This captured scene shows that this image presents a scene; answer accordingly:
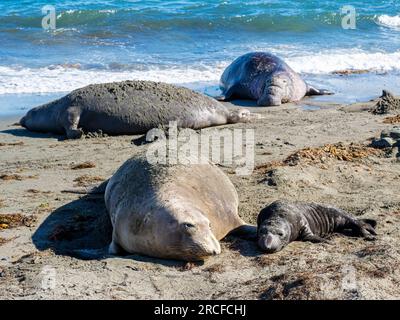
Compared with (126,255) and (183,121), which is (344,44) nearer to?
(183,121)

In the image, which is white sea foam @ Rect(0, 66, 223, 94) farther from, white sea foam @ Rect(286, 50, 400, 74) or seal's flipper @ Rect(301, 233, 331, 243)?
seal's flipper @ Rect(301, 233, 331, 243)

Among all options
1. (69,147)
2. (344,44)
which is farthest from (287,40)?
(69,147)

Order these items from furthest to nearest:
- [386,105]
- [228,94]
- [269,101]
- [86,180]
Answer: [228,94] → [269,101] → [386,105] → [86,180]

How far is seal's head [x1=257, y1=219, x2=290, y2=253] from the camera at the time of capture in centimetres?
512

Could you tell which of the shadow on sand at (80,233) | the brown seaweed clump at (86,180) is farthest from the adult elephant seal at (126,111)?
the shadow on sand at (80,233)

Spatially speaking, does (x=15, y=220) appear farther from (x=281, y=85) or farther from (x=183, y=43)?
(x=183, y=43)

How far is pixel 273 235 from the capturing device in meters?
5.20

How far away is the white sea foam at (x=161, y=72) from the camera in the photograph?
12.6 m

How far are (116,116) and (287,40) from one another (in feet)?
32.3

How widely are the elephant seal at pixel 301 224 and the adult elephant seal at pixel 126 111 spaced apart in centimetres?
403

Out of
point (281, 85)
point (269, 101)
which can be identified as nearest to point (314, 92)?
point (281, 85)

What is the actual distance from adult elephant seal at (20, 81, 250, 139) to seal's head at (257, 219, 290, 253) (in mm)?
4363

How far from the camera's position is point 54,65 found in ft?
47.1

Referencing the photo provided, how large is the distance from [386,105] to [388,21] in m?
11.8
